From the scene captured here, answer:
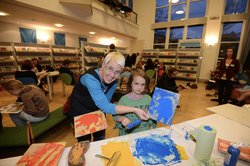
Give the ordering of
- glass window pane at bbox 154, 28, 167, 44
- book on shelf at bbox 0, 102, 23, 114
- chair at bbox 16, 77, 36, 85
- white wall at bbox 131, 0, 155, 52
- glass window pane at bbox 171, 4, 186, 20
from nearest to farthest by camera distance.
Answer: book on shelf at bbox 0, 102, 23, 114
chair at bbox 16, 77, 36, 85
glass window pane at bbox 171, 4, 186, 20
glass window pane at bbox 154, 28, 167, 44
white wall at bbox 131, 0, 155, 52

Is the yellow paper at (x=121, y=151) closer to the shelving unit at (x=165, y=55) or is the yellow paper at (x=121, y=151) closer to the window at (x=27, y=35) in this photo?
the shelving unit at (x=165, y=55)

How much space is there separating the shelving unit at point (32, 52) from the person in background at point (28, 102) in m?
5.00

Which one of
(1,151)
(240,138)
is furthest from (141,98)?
(1,151)

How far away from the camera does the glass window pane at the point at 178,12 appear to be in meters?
8.50

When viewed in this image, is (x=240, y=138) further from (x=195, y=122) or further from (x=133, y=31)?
(x=133, y=31)

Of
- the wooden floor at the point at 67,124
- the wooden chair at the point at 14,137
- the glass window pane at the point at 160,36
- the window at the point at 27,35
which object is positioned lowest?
the wooden floor at the point at 67,124

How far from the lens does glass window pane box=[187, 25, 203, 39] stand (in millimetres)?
8109

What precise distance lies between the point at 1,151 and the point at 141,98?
6.18 ft

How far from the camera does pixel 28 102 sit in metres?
1.97

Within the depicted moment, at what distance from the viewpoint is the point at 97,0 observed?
557 cm

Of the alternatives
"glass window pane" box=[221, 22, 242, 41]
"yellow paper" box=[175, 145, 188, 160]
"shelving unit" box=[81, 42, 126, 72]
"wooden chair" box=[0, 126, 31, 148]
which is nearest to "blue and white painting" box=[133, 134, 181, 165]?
"yellow paper" box=[175, 145, 188, 160]

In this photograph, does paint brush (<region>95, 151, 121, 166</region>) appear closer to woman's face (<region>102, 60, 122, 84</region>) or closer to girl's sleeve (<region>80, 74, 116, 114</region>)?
girl's sleeve (<region>80, 74, 116, 114</region>)

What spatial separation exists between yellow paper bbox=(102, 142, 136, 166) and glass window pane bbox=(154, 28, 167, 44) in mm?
9816

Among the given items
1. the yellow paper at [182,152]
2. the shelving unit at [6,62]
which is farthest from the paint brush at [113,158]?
the shelving unit at [6,62]
